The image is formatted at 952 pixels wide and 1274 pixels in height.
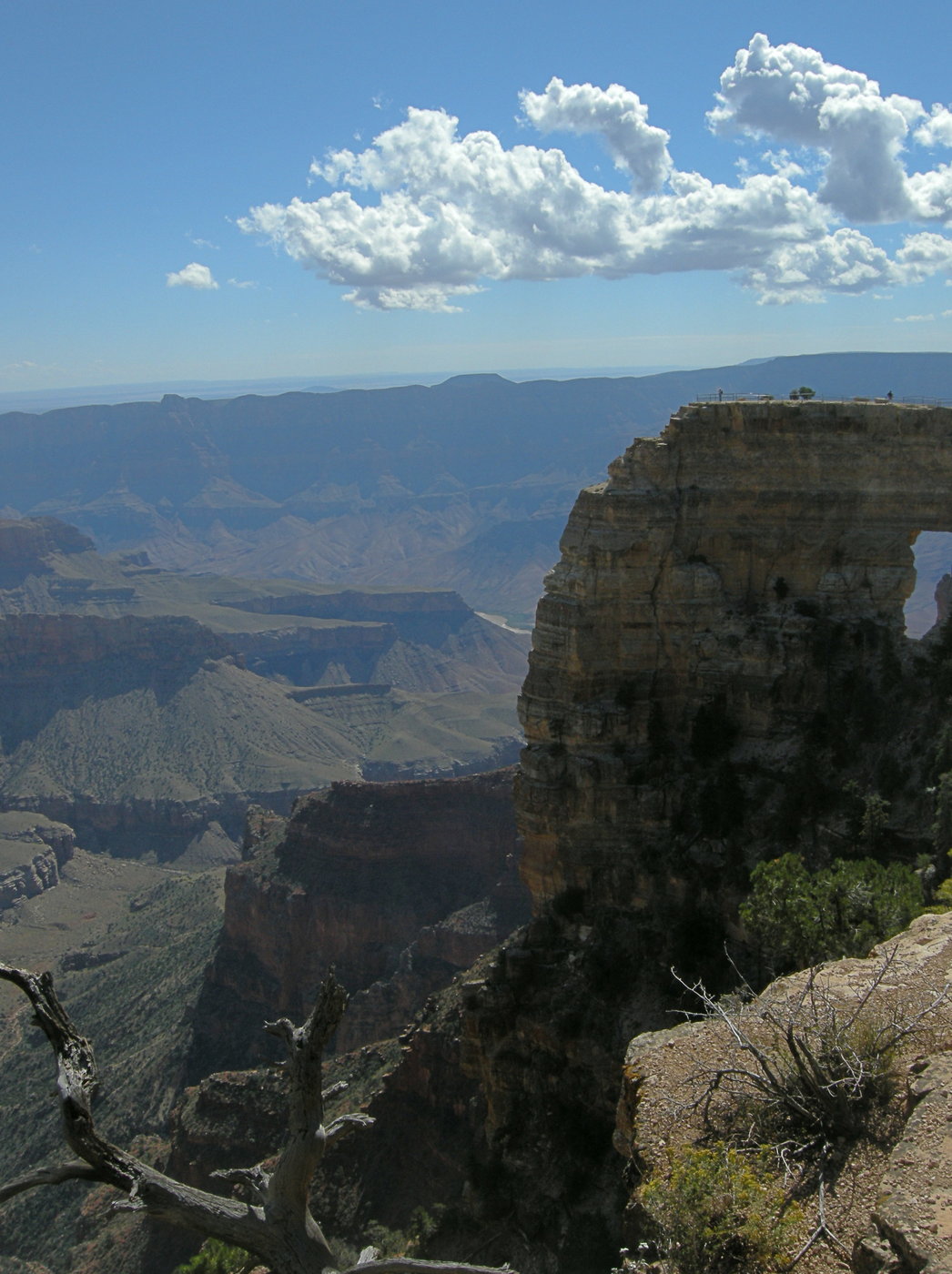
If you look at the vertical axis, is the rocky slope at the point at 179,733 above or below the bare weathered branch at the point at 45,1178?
below

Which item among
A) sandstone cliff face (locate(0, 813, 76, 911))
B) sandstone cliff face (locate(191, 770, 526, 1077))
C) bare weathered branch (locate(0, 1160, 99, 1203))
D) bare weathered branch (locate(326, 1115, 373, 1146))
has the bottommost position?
sandstone cliff face (locate(0, 813, 76, 911))

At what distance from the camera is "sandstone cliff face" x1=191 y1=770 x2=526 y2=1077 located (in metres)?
60.7

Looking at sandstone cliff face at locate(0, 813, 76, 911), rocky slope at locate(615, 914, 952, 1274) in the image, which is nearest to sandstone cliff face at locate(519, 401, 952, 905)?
rocky slope at locate(615, 914, 952, 1274)

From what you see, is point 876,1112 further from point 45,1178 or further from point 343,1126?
point 45,1178

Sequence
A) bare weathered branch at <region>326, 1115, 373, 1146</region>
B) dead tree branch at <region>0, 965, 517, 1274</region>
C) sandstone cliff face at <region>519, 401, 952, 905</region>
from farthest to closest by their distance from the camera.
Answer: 1. sandstone cliff face at <region>519, 401, 952, 905</region>
2. bare weathered branch at <region>326, 1115, 373, 1146</region>
3. dead tree branch at <region>0, 965, 517, 1274</region>

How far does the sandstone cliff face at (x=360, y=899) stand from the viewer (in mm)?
60688

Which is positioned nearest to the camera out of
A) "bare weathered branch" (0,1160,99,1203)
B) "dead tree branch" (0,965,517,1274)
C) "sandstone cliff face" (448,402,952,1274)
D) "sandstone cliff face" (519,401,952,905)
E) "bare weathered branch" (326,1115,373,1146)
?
"bare weathered branch" (0,1160,99,1203)

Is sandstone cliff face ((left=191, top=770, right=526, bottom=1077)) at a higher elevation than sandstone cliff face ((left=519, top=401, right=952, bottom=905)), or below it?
below

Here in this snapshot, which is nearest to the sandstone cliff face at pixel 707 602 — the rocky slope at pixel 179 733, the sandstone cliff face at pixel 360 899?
the sandstone cliff face at pixel 360 899

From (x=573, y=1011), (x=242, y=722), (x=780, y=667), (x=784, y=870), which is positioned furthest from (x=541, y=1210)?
(x=242, y=722)

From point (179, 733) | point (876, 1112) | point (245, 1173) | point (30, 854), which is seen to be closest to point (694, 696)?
point (876, 1112)

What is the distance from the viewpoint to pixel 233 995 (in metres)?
64.4

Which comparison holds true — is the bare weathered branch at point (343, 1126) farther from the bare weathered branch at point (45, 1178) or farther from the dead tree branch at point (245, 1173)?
the bare weathered branch at point (45, 1178)

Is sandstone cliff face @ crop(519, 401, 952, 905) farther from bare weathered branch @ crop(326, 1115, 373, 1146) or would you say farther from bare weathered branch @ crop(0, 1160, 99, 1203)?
bare weathered branch @ crop(0, 1160, 99, 1203)
